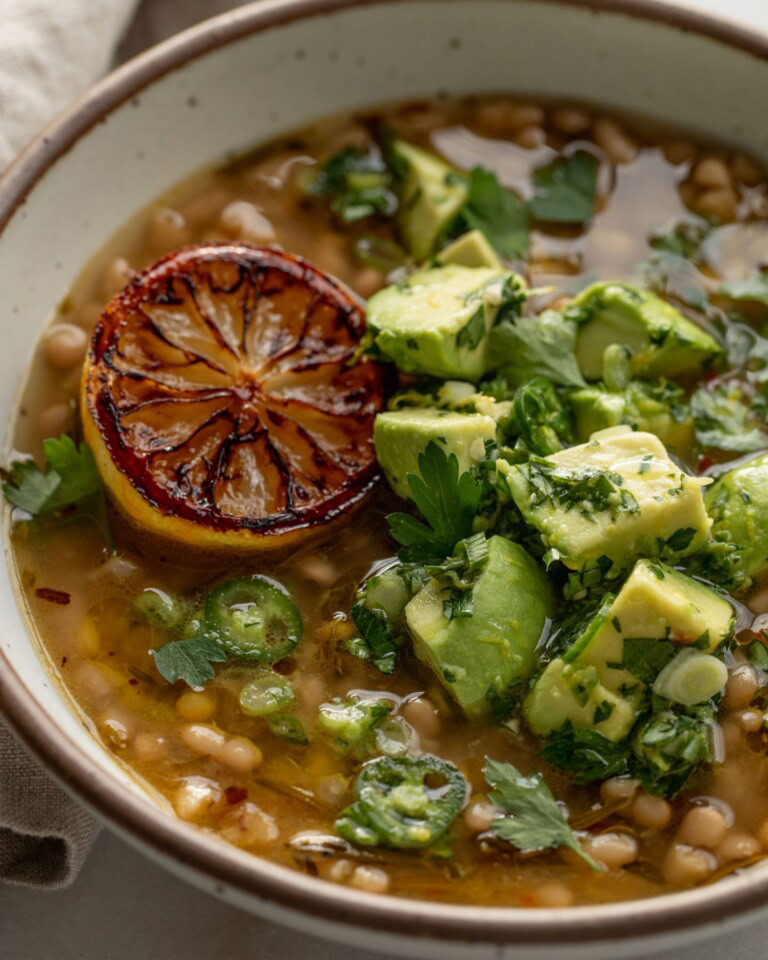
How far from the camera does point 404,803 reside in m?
3.12

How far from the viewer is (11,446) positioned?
374 centimetres

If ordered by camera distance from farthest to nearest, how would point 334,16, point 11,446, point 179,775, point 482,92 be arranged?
1. point 482,92
2. point 334,16
3. point 11,446
4. point 179,775

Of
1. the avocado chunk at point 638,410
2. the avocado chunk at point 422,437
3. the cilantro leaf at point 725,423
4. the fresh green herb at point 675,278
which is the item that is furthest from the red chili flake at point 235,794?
the fresh green herb at point 675,278

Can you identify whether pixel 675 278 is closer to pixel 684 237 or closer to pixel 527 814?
pixel 684 237

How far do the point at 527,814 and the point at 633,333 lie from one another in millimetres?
1464

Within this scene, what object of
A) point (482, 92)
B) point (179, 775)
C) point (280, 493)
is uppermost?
point (482, 92)

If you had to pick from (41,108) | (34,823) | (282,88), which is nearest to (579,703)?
(34,823)

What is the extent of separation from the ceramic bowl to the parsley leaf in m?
0.98

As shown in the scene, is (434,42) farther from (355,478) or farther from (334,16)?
(355,478)

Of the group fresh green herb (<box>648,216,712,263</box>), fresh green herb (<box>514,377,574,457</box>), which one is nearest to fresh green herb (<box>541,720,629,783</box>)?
fresh green herb (<box>514,377,574,457</box>)

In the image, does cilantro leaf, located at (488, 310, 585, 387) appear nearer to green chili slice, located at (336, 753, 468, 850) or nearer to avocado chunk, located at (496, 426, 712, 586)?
avocado chunk, located at (496, 426, 712, 586)

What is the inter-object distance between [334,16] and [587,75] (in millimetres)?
920

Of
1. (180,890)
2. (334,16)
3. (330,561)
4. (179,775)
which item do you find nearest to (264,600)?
(330,561)

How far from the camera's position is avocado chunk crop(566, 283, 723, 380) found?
3695mm
